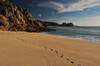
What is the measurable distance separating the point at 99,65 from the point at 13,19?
127 ft

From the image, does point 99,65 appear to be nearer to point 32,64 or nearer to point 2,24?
point 32,64

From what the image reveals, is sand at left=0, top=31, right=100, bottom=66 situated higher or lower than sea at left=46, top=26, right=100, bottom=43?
higher

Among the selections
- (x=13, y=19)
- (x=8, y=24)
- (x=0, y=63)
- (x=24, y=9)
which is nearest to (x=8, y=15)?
(x=13, y=19)

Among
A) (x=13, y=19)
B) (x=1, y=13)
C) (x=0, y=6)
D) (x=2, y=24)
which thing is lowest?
(x=2, y=24)

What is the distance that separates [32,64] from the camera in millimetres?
2852

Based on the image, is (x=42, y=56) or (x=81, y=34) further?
(x=81, y=34)

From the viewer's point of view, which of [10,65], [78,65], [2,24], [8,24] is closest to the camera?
[10,65]

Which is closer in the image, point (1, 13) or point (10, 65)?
point (10, 65)

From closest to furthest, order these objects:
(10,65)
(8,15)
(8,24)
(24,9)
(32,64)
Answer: (10,65)
(32,64)
(8,24)
(8,15)
(24,9)

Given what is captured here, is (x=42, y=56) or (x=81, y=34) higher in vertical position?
(x=42, y=56)

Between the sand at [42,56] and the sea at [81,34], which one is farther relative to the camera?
the sea at [81,34]

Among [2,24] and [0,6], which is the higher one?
[0,6]

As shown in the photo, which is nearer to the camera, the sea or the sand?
the sand

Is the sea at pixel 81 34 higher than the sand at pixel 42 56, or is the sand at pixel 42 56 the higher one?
the sand at pixel 42 56
